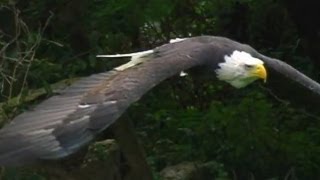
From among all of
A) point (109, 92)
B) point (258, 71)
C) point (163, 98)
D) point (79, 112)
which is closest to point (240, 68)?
point (258, 71)

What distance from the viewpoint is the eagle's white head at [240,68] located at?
23.3 feet

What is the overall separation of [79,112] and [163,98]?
10.5 ft

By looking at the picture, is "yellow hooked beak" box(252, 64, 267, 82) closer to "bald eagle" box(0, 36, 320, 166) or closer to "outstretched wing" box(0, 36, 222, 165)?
"bald eagle" box(0, 36, 320, 166)

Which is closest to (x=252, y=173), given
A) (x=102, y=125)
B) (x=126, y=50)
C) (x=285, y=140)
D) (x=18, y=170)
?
(x=285, y=140)

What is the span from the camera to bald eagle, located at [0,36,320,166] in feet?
18.8

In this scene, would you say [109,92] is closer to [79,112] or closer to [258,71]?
[79,112]

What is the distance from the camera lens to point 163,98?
9188mm

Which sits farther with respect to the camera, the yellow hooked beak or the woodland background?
the woodland background

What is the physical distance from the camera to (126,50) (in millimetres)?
8977

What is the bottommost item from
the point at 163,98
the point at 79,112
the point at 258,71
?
the point at 163,98

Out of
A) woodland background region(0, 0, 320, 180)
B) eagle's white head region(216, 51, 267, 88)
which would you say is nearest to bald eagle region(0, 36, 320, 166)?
eagle's white head region(216, 51, 267, 88)

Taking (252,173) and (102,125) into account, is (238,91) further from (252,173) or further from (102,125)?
(102,125)

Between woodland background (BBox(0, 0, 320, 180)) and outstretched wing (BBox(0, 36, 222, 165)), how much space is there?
4.78 feet

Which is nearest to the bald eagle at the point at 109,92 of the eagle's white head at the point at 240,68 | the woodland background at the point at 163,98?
the eagle's white head at the point at 240,68
